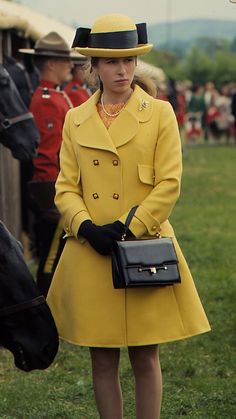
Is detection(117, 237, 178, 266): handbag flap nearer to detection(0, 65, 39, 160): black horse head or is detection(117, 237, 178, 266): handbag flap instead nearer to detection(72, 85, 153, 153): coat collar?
detection(72, 85, 153, 153): coat collar

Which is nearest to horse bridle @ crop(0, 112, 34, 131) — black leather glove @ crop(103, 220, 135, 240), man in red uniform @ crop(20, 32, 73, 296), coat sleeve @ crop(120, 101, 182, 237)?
man in red uniform @ crop(20, 32, 73, 296)

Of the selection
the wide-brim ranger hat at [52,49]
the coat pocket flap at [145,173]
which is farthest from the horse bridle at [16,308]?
the wide-brim ranger hat at [52,49]

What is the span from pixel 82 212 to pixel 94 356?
0.65 metres

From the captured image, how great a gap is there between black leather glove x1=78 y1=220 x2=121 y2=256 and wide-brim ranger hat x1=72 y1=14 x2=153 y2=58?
2.41 ft

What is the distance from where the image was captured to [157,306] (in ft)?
16.1

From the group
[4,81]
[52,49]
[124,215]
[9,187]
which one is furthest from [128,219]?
[9,187]

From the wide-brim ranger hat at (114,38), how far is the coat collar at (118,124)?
225mm

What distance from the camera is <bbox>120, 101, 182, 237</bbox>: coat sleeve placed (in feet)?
16.0

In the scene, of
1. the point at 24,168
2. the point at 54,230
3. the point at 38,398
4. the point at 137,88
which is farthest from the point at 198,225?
the point at 137,88

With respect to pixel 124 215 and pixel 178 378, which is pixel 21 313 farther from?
pixel 178 378

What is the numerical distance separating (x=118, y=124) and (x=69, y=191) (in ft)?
1.22

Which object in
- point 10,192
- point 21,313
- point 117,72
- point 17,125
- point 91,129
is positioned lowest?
point 10,192

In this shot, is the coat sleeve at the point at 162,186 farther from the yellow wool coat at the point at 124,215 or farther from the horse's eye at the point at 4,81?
the horse's eye at the point at 4,81

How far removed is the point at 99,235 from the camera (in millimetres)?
4820
